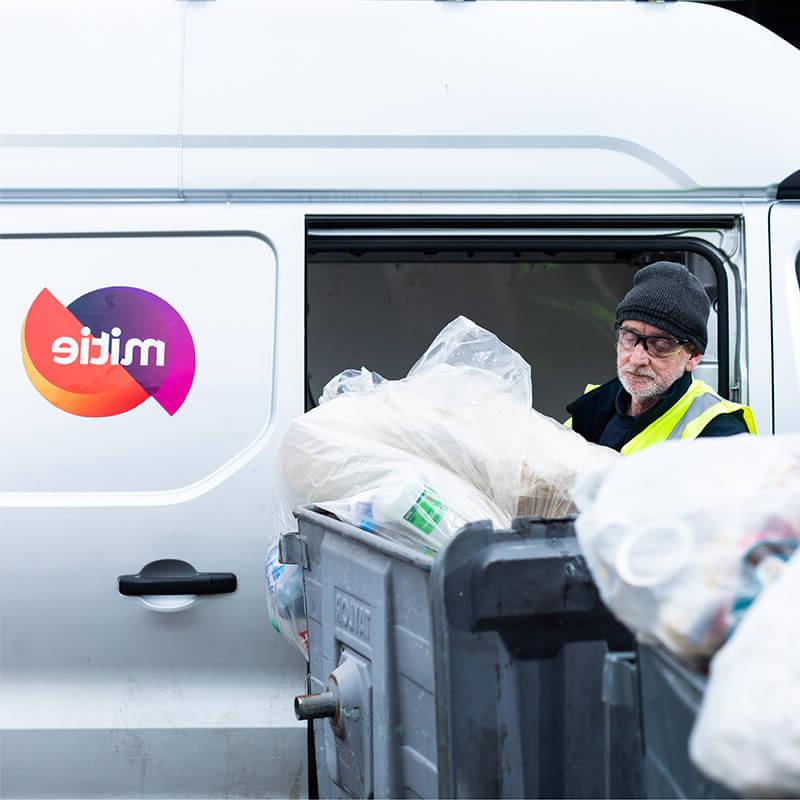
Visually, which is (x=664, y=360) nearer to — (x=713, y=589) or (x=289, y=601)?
(x=289, y=601)

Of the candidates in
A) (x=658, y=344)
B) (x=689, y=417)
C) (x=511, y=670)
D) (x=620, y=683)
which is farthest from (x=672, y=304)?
(x=620, y=683)

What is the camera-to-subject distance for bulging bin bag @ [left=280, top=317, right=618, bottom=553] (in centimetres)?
206

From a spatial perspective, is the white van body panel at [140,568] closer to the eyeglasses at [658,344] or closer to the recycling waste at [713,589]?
the eyeglasses at [658,344]

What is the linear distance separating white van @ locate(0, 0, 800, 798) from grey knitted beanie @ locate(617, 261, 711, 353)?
0.18 m

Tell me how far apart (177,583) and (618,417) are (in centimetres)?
114

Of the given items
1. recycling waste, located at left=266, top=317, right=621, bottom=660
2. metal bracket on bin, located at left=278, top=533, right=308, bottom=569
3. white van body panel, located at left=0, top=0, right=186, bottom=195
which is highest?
white van body panel, located at left=0, top=0, right=186, bottom=195

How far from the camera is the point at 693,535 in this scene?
3.67 feet

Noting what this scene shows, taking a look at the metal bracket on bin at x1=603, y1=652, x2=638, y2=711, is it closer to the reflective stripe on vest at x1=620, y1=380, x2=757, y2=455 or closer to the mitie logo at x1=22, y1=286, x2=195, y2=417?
the reflective stripe on vest at x1=620, y1=380, x2=757, y2=455

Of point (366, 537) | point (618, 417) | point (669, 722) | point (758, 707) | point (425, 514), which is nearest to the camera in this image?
point (758, 707)

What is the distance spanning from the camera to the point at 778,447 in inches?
50.3

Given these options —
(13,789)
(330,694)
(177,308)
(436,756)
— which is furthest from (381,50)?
(13,789)

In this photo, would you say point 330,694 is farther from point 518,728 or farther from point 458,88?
point 458,88

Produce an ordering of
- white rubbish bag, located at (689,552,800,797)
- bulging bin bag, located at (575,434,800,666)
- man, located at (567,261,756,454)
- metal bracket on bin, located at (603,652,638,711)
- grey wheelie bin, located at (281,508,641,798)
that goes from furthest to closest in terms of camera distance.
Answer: man, located at (567,261,756,454) < grey wheelie bin, located at (281,508,641,798) < metal bracket on bin, located at (603,652,638,711) < bulging bin bag, located at (575,434,800,666) < white rubbish bag, located at (689,552,800,797)

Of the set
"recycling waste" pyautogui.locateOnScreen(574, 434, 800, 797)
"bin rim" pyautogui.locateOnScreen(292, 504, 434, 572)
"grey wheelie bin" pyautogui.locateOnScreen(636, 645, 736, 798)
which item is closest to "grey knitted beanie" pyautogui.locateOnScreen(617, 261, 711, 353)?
"bin rim" pyautogui.locateOnScreen(292, 504, 434, 572)
